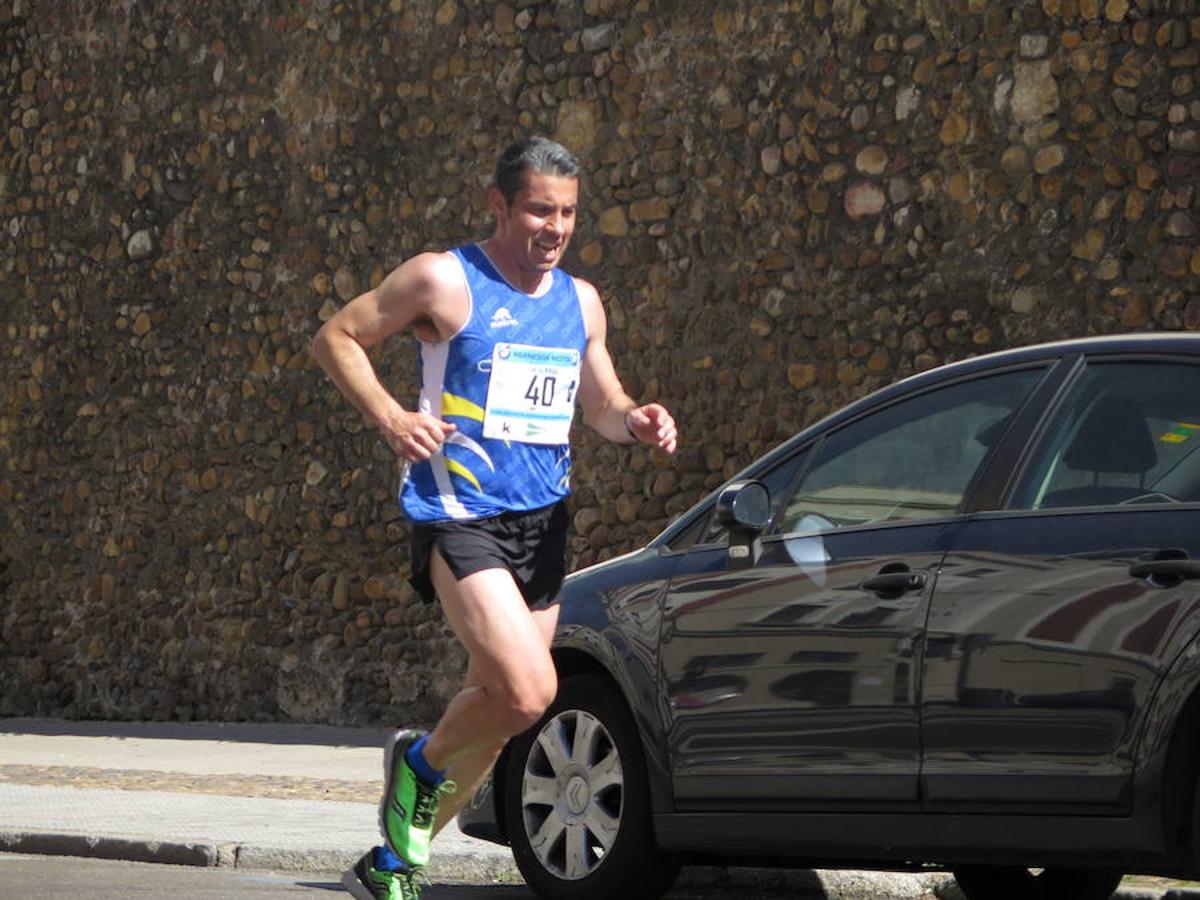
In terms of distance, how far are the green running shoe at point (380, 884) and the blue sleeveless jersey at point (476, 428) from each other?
2.83 feet

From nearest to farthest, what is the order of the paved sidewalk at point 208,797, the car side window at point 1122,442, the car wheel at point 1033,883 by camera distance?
the car side window at point 1122,442, the car wheel at point 1033,883, the paved sidewalk at point 208,797

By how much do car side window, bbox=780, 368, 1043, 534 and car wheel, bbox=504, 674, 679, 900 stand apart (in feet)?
2.88

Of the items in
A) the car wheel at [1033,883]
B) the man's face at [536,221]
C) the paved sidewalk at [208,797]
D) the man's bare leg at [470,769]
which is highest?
the man's face at [536,221]

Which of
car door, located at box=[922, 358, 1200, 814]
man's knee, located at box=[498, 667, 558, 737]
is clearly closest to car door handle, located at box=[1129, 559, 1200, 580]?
car door, located at box=[922, 358, 1200, 814]

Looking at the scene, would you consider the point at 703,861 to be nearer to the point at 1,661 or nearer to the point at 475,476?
the point at 475,476

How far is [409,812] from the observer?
584cm

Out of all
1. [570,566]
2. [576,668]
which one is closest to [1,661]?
[570,566]

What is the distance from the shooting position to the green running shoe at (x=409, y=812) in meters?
5.83

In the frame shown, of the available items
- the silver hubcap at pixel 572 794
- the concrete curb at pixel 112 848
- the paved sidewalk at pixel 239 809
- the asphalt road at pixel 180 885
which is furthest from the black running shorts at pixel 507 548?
the concrete curb at pixel 112 848

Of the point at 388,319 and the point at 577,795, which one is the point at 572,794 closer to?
the point at 577,795

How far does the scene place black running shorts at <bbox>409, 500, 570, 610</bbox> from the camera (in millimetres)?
5785

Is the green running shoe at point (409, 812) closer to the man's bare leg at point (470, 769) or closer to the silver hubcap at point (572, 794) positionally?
the man's bare leg at point (470, 769)

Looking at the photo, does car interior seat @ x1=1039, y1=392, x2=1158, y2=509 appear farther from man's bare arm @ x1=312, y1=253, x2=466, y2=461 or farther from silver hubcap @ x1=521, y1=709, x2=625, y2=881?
silver hubcap @ x1=521, y1=709, x2=625, y2=881

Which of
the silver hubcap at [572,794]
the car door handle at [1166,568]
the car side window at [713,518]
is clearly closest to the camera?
the car door handle at [1166,568]
